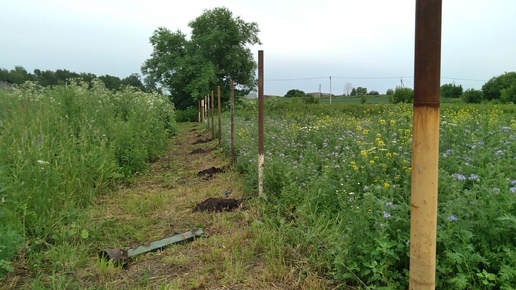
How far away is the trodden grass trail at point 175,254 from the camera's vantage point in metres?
2.67

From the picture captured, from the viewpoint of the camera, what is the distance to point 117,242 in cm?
349

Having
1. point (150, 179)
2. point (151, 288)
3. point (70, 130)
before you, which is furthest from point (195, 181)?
point (151, 288)

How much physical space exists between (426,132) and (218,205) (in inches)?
135

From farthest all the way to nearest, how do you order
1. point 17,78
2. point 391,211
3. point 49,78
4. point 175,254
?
point 49,78 < point 17,78 < point 175,254 < point 391,211

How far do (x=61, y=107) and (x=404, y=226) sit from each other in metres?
6.12

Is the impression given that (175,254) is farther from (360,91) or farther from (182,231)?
(360,91)

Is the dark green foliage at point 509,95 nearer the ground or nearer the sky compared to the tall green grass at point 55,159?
nearer the sky

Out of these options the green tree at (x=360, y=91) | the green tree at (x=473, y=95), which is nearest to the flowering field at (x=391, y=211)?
the green tree at (x=473, y=95)

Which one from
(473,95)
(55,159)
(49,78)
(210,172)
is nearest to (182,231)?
(55,159)

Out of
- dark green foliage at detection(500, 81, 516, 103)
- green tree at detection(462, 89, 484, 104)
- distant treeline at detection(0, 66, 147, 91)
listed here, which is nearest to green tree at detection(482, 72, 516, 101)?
dark green foliage at detection(500, 81, 516, 103)

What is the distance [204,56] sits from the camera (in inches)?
1395

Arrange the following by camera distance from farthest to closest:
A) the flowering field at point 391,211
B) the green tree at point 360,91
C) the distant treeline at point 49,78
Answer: the green tree at point 360,91 < the distant treeline at point 49,78 < the flowering field at point 391,211

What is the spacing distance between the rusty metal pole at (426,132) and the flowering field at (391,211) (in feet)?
3.14

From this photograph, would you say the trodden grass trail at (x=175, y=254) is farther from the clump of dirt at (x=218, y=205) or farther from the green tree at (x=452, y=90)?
the green tree at (x=452, y=90)
